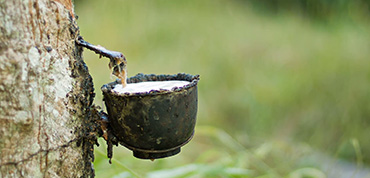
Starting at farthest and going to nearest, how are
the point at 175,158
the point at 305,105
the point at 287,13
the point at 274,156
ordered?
the point at 287,13
the point at 305,105
the point at 274,156
the point at 175,158

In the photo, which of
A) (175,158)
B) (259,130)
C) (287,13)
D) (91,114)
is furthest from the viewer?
(287,13)

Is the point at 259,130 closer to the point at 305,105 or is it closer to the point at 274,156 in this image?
the point at 274,156

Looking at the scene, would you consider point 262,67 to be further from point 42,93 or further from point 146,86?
point 42,93

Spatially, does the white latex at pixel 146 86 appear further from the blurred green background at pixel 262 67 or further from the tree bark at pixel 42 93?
the blurred green background at pixel 262 67

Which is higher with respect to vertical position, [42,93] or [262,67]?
[42,93]

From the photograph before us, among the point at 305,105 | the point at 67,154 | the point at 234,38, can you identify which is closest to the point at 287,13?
the point at 234,38

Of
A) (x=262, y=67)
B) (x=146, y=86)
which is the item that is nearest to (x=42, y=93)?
(x=146, y=86)
